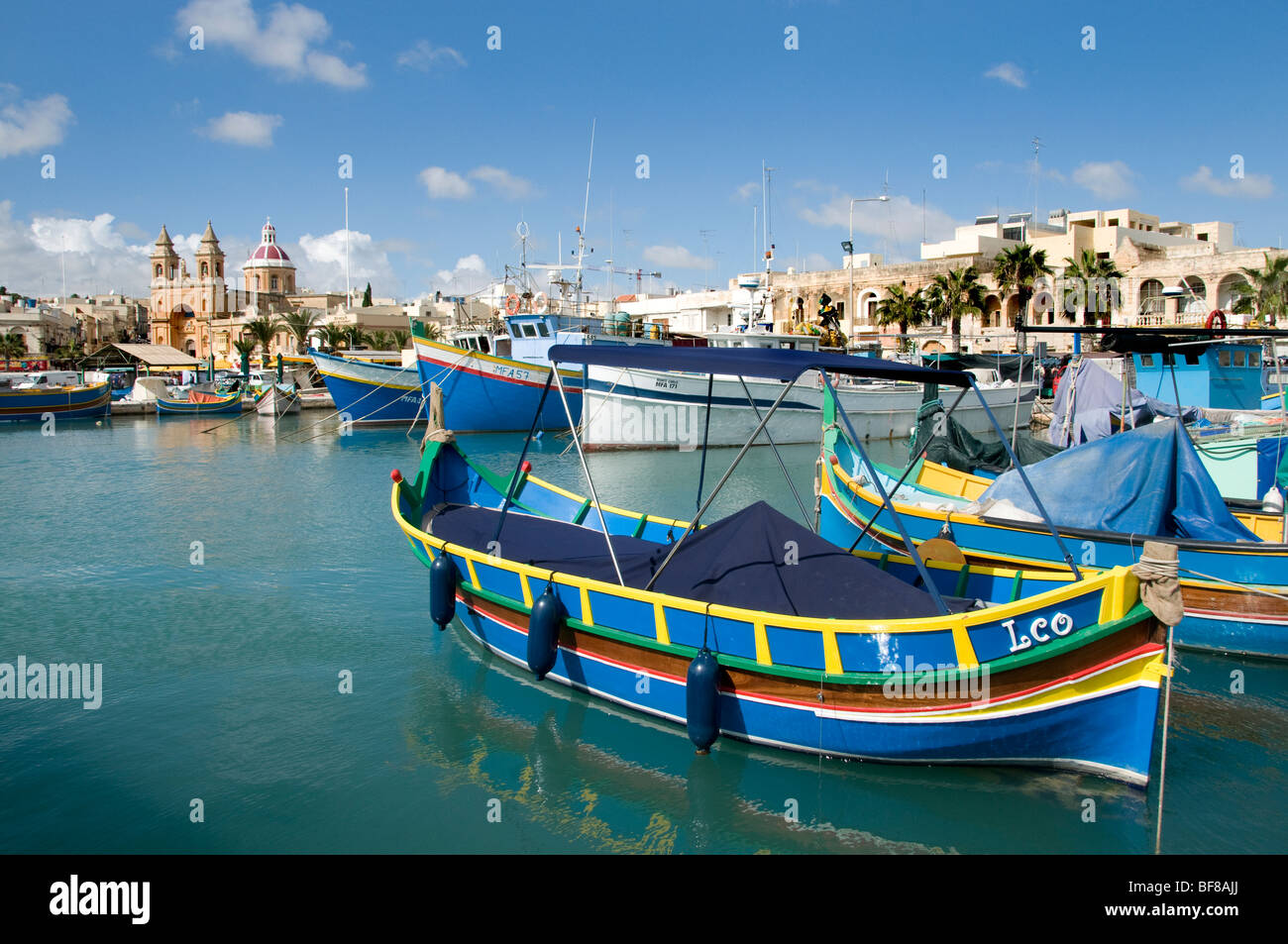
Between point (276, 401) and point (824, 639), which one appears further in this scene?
point (276, 401)

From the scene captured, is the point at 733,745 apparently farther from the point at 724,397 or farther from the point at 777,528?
the point at 724,397

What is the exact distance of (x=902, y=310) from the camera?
47531mm

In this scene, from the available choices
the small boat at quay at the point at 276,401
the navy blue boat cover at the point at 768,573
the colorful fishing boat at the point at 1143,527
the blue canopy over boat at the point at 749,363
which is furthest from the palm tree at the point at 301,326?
the navy blue boat cover at the point at 768,573

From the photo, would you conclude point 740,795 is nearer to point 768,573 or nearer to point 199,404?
point 768,573

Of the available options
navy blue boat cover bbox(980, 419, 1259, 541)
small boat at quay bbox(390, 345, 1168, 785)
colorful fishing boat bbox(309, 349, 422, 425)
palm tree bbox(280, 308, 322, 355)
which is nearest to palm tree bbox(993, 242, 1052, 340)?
colorful fishing boat bbox(309, 349, 422, 425)

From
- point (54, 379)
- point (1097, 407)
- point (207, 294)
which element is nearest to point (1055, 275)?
point (1097, 407)

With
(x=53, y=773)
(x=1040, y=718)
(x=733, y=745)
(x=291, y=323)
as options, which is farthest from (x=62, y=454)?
(x=291, y=323)

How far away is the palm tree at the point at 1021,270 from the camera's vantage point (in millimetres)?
44812

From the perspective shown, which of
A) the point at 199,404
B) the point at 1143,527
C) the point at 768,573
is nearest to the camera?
the point at 768,573

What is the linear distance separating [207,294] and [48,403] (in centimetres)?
5672

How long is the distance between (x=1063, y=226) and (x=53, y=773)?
65085mm

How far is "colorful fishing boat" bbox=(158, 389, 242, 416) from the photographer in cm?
4347

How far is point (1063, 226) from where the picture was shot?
5866 centimetres

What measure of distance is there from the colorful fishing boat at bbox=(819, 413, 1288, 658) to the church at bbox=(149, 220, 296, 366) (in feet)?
290
